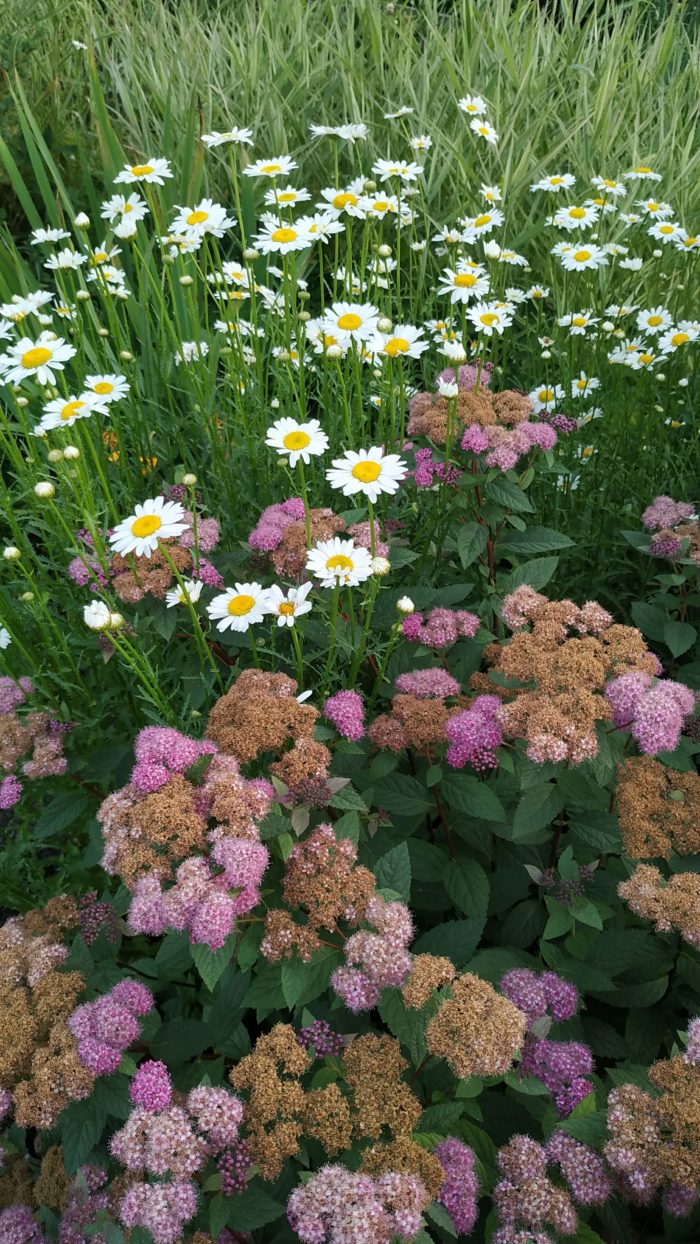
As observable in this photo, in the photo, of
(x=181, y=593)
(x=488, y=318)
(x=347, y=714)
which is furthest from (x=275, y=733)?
(x=488, y=318)

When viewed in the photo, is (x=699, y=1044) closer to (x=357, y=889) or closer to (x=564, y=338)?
(x=357, y=889)

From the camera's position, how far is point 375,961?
1.41m

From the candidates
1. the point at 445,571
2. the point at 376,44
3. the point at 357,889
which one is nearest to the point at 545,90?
the point at 376,44

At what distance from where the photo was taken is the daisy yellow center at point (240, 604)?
201 centimetres

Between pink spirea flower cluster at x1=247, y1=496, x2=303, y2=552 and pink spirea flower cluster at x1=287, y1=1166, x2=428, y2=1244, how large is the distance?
1.35 meters

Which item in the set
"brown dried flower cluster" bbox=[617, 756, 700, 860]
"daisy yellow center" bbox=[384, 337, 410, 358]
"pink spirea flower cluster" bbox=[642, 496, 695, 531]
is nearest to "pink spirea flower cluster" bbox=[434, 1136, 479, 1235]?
"brown dried flower cluster" bbox=[617, 756, 700, 860]

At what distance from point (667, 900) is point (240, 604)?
1.10 m

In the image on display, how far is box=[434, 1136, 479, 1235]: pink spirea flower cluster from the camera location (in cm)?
132

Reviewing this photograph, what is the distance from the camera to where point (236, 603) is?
6.65 ft

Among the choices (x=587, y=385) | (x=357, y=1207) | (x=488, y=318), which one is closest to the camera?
(x=357, y=1207)

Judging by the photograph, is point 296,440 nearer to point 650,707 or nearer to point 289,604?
point 289,604

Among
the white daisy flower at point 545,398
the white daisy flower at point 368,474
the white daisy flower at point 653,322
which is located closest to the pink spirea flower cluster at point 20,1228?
the white daisy flower at point 368,474

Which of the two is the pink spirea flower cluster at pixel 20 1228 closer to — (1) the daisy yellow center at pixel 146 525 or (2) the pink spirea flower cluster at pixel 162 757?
(2) the pink spirea flower cluster at pixel 162 757

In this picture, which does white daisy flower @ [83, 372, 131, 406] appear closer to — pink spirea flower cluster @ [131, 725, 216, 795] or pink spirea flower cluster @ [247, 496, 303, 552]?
pink spirea flower cluster @ [247, 496, 303, 552]
